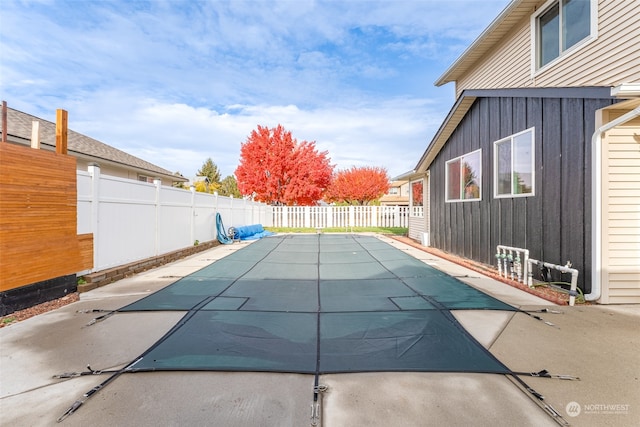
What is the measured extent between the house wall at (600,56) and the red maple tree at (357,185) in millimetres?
19234

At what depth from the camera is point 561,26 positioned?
18.0 ft

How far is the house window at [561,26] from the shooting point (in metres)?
4.95

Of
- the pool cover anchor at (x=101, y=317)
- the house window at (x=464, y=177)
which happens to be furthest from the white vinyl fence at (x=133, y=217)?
the house window at (x=464, y=177)

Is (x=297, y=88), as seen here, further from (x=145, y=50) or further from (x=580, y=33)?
(x=580, y=33)

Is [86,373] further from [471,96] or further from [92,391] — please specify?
[471,96]

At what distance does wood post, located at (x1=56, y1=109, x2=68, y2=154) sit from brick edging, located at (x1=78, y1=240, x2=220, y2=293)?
74.3 inches

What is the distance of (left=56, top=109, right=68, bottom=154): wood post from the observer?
401 cm

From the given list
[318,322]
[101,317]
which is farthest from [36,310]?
A: [318,322]

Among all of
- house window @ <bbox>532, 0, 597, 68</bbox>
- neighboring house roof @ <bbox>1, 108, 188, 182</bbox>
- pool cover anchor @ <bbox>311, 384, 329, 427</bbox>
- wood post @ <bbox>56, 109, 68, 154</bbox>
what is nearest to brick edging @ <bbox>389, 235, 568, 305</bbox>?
pool cover anchor @ <bbox>311, 384, 329, 427</bbox>

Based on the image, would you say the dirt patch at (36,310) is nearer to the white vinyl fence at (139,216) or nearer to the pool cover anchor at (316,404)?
the white vinyl fence at (139,216)

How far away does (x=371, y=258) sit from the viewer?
704cm

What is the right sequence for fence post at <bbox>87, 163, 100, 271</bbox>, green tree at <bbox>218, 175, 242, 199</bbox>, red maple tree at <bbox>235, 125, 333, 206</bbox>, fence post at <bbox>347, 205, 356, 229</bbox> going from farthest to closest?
green tree at <bbox>218, 175, 242, 199</bbox>, red maple tree at <bbox>235, 125, 333, 206</bbox>, fence post at <bbox>347, 205, 356, 229</bbox>, fence post at <bbox>87, 163, 100, 271</bbox>

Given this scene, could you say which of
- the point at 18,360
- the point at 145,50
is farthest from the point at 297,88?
the point at 18,360

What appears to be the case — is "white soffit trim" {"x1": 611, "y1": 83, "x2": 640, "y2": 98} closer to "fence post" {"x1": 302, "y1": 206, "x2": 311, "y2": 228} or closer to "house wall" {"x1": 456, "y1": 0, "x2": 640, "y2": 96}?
"house wall" {"x1": 456, "y1": 0, "x2": 640, "y2": 96}
